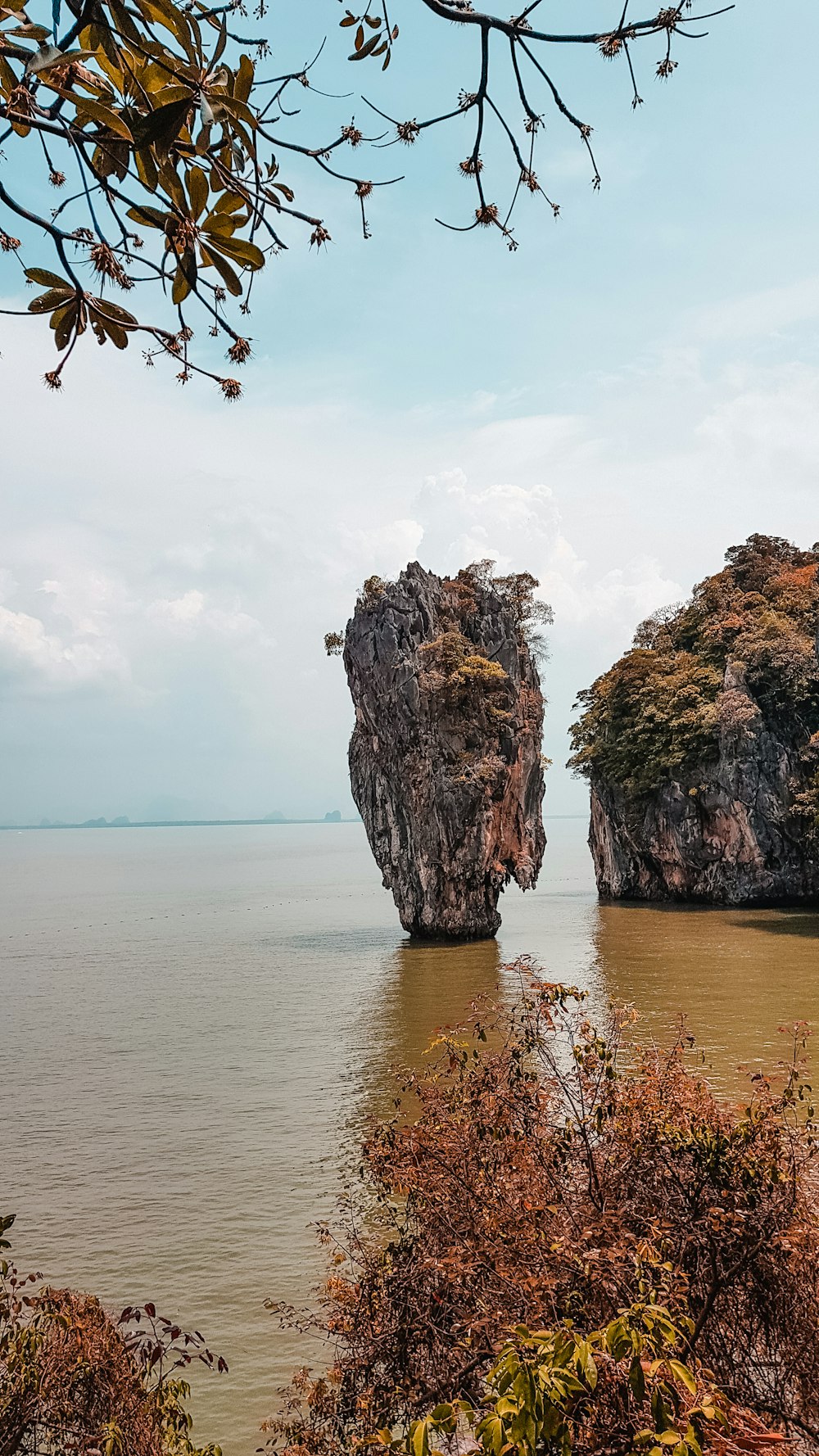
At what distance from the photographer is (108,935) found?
117 feet

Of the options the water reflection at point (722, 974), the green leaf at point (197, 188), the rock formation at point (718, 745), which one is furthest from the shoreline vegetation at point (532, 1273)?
the rock formation at point (718, 745)

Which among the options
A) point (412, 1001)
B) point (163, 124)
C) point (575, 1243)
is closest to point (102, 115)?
point (163, 124)

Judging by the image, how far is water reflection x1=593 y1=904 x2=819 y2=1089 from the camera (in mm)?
16094

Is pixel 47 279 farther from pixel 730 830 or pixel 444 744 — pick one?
pixel 730 830

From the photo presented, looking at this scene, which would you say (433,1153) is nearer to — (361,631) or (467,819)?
(467,819)

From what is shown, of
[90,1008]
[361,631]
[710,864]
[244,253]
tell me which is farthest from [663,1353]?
[710,864]

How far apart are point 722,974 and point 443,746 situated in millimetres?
10288

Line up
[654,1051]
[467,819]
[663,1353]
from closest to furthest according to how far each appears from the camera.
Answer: [663,1353]
[654,1051]
[467,819]

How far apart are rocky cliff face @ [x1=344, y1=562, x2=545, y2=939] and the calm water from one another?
2.28 metres

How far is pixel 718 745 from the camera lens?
35125 millimetres

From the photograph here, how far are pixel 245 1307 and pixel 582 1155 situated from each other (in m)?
4.62

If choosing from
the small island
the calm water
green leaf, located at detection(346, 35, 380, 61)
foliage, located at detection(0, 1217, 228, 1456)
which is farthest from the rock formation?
green leaf, located at detection(346, 35, 380, 61)

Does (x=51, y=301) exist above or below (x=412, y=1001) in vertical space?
above

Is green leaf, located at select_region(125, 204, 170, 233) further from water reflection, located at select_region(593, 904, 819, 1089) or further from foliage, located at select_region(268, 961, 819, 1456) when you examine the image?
water reflection, located at select_region(593, 904, 819, 1089)
